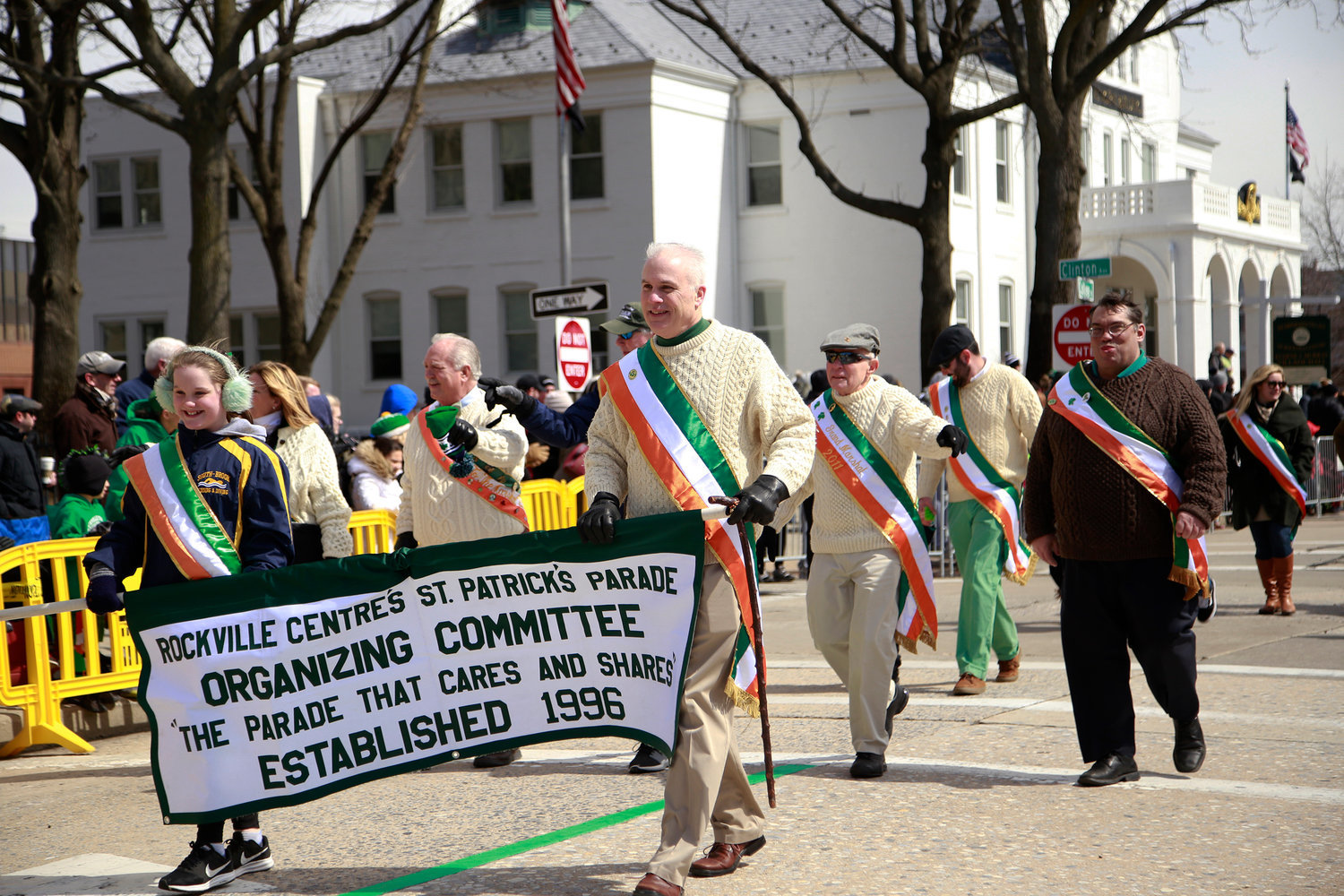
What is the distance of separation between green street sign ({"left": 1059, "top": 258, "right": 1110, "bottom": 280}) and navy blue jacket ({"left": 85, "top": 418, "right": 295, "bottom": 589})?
12.8 m

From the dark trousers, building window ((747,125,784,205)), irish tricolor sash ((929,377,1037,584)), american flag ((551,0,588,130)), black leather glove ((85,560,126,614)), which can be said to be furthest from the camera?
building window ((747,125,784,205))

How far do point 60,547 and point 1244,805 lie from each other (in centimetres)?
580

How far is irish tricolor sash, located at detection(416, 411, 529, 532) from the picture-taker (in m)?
6.56

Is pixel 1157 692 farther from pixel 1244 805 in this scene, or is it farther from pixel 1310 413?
pixel 1310 413

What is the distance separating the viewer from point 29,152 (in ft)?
57.6

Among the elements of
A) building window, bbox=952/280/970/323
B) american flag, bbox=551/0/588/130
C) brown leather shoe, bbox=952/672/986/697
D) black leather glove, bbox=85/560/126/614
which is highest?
american flag, bbox=551/0/588/130

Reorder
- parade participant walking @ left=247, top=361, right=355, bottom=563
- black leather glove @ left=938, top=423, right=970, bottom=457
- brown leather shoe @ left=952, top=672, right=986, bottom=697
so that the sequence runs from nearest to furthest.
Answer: black leather glove @ left=938, top=423, right=970, bottom=457, parade participant walking @ left=247, top=361, right=355, bottom=563, brown leather shoe @ left=952, top=672, right=986, bottom=697

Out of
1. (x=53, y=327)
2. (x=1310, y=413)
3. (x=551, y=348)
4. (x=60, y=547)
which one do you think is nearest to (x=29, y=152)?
(x=53, y=327)

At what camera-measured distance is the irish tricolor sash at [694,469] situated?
4707 mm

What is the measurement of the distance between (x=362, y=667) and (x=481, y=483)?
67.1 inches

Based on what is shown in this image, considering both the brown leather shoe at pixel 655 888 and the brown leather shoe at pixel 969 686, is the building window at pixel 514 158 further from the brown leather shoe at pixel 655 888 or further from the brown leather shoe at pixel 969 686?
the brown leather shoe at pixel 655 888

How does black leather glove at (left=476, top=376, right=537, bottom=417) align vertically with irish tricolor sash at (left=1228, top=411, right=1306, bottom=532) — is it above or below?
above

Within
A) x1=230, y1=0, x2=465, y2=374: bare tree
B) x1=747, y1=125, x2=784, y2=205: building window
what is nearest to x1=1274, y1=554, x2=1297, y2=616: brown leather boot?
x1=230, y1=0, x2=465, y2=374: bare tree

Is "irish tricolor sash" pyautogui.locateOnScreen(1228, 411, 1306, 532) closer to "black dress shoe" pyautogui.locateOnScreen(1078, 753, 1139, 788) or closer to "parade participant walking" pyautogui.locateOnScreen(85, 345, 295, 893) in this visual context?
"black dress shoe" pyautogui.locateOnScreen(1078, 753, 1139, 788)
